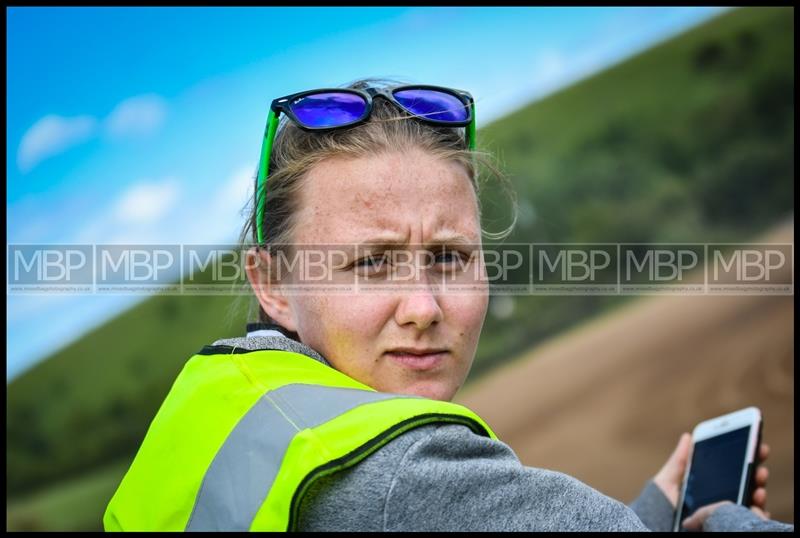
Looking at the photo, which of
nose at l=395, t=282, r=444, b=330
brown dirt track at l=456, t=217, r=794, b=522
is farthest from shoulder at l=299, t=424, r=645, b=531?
brown dirt track at l=456, t=217, r=794, b=522

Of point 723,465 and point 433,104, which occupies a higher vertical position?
point 433,104

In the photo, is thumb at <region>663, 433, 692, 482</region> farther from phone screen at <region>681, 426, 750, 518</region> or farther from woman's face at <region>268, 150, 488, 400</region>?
woman's face at <region>268, 150, 488, 400</region>

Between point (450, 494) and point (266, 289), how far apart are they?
1012 millimetres

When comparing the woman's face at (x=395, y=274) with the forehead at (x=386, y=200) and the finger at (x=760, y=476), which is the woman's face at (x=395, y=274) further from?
the finger at (x=760, y=476)

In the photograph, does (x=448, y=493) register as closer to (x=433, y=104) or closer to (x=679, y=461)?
(x=433, y=104)

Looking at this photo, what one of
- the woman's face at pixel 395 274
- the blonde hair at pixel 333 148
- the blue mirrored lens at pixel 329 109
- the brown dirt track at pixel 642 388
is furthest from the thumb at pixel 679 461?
the brown dirt track at pixel 642 388

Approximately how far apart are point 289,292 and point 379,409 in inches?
29.9

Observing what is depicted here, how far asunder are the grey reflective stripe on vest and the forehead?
501 mm

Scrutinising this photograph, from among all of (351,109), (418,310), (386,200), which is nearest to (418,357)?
(418,310)

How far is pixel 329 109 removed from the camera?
2.22 metres

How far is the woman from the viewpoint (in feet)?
4.73

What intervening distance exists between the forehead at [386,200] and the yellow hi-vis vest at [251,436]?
14.5 inches

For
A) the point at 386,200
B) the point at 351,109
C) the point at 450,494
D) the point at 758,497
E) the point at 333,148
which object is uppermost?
the point at 351,109

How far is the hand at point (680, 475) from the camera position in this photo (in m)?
2.69
